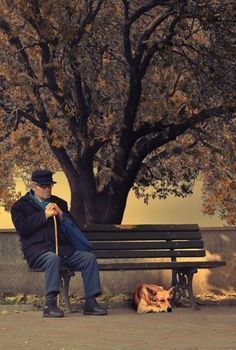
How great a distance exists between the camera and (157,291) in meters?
9.55

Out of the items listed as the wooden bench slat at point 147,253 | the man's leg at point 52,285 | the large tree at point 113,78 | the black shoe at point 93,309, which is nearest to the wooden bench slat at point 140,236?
the wooden bench slat at point 147,253

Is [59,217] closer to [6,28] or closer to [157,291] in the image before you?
[157,291]

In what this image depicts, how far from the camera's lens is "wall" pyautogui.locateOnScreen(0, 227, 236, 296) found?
35.3ft

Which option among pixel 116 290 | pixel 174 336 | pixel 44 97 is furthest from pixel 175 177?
pixel 174 336

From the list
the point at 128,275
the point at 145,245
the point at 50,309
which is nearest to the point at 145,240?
the point at 145,245

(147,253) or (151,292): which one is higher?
(147,253)

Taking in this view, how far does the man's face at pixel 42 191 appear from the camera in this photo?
9266mm

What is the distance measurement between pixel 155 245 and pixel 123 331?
2762 mm

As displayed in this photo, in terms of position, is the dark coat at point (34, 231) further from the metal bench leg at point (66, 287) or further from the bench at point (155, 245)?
the bench at point (155, 245)

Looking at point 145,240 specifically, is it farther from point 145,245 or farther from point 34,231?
point 34,231

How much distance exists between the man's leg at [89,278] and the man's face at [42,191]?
2.48 feet

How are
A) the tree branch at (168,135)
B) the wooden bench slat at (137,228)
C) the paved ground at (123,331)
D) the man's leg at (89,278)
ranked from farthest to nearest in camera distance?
1. the tree branch at (168,135)
2. the wooden bench slat at (137,228)
3. the man's leg at (89,278)
4. the paved ground at (123,331)

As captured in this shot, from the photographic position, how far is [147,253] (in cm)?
1027

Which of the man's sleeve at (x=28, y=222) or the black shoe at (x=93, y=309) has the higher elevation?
the man's sleeve at (x=28, y=222)
